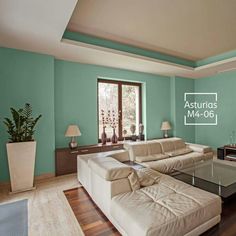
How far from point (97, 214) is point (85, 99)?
264cm

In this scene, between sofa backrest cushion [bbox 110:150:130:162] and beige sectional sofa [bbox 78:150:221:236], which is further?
sofa backrest cushion [bbox 110:150:130:162]

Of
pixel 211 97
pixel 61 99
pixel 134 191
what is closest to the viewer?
pixel 134 191

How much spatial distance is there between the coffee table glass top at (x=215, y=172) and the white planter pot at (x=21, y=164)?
2.69 metres

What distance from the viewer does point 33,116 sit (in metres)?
3.29

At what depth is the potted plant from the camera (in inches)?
108

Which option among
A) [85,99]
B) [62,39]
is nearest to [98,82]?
[85,99]

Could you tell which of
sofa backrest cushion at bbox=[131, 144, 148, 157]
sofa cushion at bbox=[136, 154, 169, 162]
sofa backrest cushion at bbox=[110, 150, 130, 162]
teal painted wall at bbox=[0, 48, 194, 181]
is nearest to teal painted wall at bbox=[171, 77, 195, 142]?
teal painted wall at bbox=[0, 48, 194, 181]

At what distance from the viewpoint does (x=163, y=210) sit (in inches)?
59.6

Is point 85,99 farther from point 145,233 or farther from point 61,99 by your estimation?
point 145,233

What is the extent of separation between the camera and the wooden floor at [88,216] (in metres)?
1.81

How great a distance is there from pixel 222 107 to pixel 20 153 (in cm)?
559

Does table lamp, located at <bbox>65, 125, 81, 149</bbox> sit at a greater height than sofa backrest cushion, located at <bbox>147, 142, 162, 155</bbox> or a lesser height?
greater

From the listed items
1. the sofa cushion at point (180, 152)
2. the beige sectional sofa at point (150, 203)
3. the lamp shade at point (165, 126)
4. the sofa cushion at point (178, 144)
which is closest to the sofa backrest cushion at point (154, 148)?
the sofa cushion at point (180, 152)

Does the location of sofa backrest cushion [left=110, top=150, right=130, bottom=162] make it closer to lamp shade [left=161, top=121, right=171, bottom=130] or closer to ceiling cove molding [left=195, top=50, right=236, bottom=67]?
lamp shade [left=161, top=121, right=171, bottom=130]
